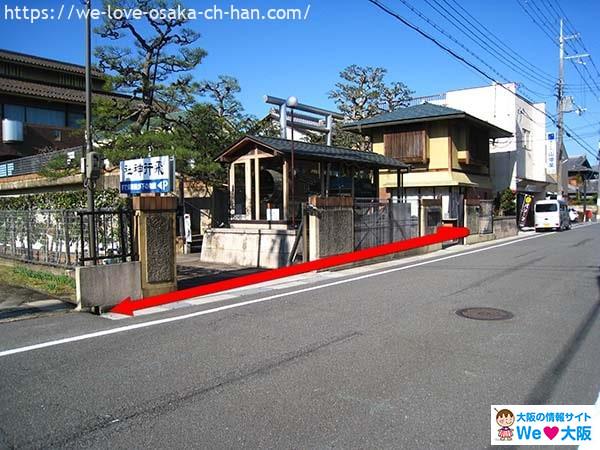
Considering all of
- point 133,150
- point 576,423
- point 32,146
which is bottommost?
point 576,423

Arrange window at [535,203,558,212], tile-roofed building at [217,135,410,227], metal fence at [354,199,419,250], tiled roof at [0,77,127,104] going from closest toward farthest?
metal fence at [354,199,419,250]
tile-roofed building at [217,135,410,227]
tiled roof at [0,77,127,104]
window at [535,203,558,212]

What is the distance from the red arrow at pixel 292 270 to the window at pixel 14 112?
26593 mm

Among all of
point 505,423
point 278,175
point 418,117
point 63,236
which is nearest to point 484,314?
point 505,423

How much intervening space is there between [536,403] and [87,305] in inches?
287

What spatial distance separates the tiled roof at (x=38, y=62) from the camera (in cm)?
3559

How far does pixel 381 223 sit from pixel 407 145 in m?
13.7

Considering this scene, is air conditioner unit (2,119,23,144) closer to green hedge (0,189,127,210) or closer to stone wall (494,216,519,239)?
green hedge (0,189,127,210)

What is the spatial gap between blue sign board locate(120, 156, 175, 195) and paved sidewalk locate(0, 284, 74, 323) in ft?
8.81

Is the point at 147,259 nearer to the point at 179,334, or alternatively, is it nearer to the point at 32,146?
the point at 179,334

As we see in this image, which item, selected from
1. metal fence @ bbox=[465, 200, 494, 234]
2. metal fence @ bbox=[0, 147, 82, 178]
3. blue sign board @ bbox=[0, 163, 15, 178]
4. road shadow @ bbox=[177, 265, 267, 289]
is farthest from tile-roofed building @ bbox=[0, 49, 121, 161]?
metal fence @ bbox=[465, 200, 494, 234]

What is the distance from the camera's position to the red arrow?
9.48 m

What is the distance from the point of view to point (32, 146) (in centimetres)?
3309

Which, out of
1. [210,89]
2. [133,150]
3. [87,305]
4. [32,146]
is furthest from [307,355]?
[32,146]

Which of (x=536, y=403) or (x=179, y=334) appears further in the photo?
(x=179, y=334)
